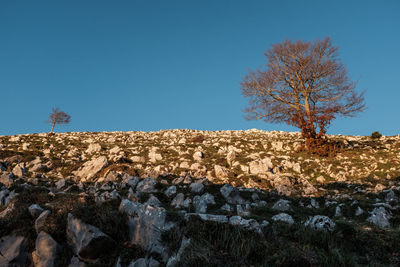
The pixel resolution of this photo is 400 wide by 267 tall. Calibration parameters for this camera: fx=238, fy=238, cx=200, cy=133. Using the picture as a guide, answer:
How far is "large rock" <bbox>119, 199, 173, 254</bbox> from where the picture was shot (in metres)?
4.55

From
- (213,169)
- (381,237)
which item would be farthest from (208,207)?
(213,169)

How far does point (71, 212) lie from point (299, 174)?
10.8 metres

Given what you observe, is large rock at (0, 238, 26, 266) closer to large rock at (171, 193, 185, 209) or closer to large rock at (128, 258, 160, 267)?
large rock at (128, 258, 160, 267)

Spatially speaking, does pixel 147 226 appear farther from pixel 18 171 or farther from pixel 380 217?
pixel 18 171

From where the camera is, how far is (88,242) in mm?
4566

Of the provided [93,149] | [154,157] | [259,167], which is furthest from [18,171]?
[259,167]

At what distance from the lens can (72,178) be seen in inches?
439

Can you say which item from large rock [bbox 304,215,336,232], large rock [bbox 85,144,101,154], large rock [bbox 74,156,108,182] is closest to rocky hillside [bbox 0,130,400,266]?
large rock [bbox 304,215,336,232]

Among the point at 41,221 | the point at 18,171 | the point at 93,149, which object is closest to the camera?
the point at 41,221

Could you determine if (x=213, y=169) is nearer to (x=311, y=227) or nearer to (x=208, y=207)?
(x=208, y=207)

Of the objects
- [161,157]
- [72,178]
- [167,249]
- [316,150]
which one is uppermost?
[316,150]

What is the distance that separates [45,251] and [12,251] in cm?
84

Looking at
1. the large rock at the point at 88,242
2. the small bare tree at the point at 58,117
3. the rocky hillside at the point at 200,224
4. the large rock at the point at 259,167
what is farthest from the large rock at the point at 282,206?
the small bare tree at the point at 58,117

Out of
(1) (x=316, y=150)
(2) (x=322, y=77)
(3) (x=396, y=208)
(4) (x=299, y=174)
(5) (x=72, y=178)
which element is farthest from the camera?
(2) (x=322, y=77)
